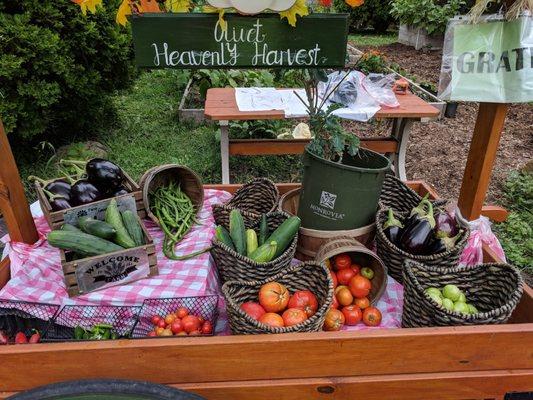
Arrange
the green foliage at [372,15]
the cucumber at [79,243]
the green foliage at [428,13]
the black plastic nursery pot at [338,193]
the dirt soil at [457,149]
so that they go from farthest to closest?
the green foliage at [372,15], the green foliage at [428,13], the dirt soil at [457,149], the black plastic nursery pot at [338,193], the cucumber at [79,243]

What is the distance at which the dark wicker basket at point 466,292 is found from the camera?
153 cm

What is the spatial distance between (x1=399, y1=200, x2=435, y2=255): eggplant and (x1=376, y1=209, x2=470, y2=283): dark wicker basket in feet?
0.14

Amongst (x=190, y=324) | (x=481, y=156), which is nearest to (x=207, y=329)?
(x=190, y=324)

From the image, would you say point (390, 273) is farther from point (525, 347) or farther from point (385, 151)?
point (385, 151)

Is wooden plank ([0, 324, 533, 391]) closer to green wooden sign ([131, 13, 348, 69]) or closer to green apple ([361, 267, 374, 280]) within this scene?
green apple ([361, 267, 374, 280])

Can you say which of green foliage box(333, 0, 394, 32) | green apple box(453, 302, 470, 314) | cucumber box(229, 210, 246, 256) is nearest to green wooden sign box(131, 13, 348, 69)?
cucumber box(229, 210, 246, 256)

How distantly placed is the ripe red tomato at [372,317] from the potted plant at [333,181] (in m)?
0.41

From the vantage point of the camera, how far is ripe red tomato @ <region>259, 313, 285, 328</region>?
5.14 feet

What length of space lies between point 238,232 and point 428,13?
31.1ft

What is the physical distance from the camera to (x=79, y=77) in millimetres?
4605

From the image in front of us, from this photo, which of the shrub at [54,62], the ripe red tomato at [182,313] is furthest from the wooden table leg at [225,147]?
the ripe red tomato at [182,313]

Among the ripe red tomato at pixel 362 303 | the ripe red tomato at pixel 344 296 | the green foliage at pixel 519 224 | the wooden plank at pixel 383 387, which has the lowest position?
the green foliage at pixel 519 224

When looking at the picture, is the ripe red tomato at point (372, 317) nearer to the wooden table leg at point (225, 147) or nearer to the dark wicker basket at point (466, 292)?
the dark wicker basket at point (466, 292)

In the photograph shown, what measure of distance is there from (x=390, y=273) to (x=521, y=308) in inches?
21.9
